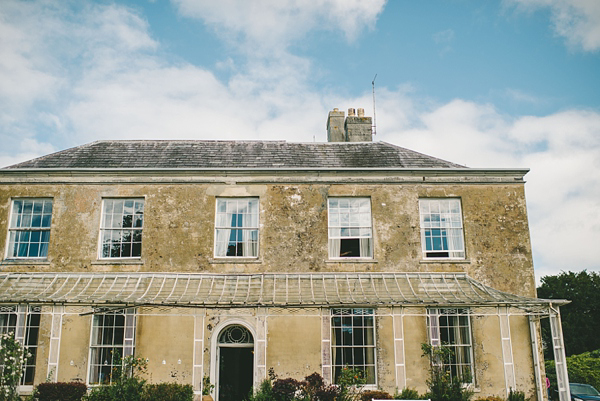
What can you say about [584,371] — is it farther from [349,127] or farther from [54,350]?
[54,350]

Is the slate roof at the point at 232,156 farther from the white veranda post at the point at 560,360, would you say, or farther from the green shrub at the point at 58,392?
the green shrub at the point at 58,392

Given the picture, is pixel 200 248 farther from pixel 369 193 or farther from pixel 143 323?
pixel 369 193

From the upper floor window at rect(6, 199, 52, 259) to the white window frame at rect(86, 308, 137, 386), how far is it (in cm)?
296

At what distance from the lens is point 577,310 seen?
32.9m

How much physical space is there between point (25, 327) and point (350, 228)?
9355 millimetres

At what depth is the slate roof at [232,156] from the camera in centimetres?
1614

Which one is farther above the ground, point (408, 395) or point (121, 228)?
point (121, 228)

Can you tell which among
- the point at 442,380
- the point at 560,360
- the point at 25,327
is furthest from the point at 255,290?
the point at 560,360

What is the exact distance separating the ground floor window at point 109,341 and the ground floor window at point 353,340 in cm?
557

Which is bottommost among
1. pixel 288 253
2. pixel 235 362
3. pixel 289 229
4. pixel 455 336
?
pixel 235 362

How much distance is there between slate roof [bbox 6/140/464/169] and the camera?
16141 mm

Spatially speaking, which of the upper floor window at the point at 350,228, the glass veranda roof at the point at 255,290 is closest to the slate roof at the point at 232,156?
the upper floor window at the point at 350,228

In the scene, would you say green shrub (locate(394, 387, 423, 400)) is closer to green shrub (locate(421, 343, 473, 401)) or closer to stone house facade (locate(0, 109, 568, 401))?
green shrub (locate(421, 343, 473, 401))

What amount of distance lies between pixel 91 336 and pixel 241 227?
200 inches
